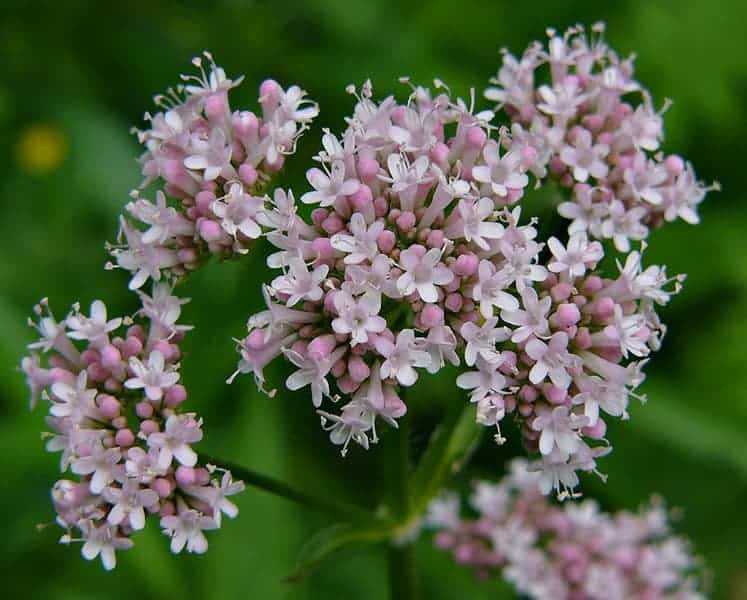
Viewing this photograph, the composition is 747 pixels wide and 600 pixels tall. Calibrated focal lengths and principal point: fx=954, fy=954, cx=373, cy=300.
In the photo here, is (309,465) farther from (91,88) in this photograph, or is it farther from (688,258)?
(91,88)

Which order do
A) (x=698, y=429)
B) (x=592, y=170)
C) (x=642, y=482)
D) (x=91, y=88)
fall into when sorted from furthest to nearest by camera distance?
(x=91, y=88) < (x=642, y=482) < (x=698, y=429) < (x=592, y=170)

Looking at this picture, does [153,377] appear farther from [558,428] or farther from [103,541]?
[558,428]

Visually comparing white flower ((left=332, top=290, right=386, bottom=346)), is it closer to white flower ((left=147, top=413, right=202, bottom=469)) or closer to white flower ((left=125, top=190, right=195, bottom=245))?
white flower ((left=147, top=413, right=202, bottom=469))

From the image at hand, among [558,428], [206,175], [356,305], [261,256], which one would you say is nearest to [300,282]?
[356,305]

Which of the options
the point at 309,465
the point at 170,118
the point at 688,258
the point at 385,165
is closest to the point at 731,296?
the point at 688,258

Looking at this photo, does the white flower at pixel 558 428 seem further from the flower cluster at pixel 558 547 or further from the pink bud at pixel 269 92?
the flower cluster at pixel 558 547

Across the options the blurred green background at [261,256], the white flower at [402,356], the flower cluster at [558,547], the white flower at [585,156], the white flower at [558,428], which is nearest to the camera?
the white flower at [402,356]

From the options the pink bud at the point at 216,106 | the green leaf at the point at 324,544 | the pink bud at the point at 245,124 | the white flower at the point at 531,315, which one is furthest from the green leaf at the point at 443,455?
the pink bud at the point at 216,106
